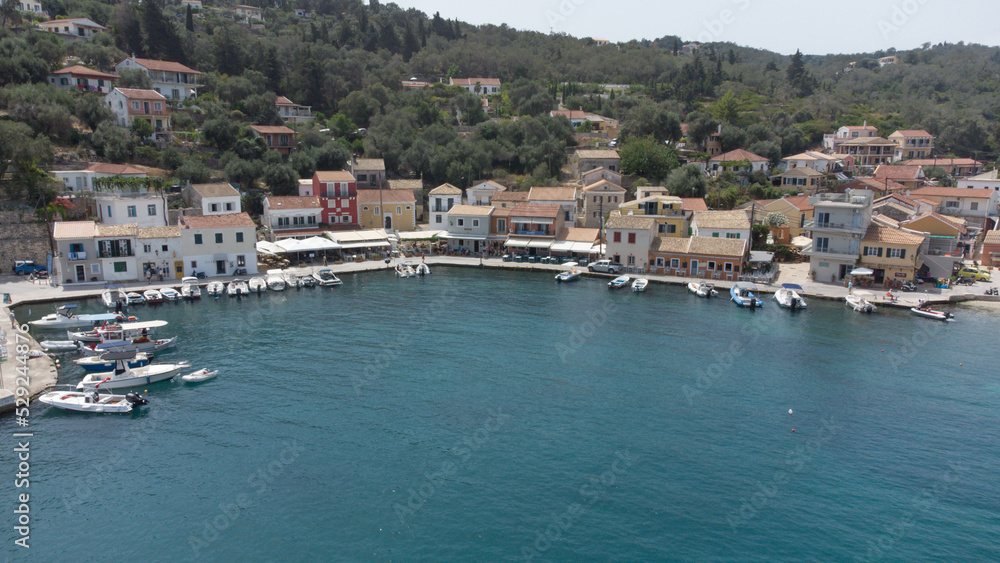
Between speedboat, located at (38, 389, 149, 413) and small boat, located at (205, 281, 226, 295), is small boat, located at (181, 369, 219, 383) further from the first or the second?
small boat, located at (205, 281, 226, 295)

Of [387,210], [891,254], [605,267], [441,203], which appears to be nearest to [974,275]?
[891,254]

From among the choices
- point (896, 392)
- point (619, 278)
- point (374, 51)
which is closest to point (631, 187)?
point (619, 278)

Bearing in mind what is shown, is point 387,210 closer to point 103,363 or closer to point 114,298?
point 114,298

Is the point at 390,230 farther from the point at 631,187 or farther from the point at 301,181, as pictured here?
the point at 631,187

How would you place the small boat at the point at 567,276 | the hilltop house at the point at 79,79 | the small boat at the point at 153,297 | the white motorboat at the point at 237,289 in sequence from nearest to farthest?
the small boat at the point at 153,297 < the white motorboat at the point at 237,289 < the small boat at the point at 567,276 < the hilltop house at the point at 79,79

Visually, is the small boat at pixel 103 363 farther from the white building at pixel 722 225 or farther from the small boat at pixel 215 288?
the white building at pixel 722 225

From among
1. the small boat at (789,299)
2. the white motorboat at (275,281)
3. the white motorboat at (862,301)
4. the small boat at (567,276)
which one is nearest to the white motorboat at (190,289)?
the white motorboat at (275,281)
